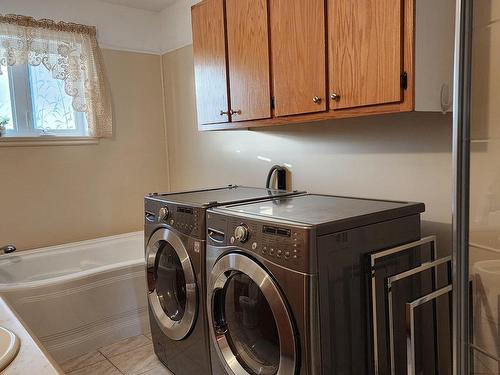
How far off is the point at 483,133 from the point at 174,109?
9.20 ft

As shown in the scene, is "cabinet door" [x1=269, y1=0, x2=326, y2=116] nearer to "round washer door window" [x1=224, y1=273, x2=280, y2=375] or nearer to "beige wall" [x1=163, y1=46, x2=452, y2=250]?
"beige wall" [x1=163, y1=46, x2=452, y2=250]

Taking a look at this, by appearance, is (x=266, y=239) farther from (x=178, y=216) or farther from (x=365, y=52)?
(x=365, y=52)

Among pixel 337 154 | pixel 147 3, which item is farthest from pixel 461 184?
pixel 147 3

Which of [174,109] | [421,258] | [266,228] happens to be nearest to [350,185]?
[421,258]

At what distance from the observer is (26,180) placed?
10.2ft

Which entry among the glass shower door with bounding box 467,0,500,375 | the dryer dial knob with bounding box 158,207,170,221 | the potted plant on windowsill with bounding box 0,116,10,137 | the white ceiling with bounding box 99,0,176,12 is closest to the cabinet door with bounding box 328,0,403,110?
the glass shower door with bounding box 467,0,500,375

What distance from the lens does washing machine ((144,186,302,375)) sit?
198 centimetres

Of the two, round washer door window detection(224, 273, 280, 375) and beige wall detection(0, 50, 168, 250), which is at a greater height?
beige wall detection(0, 50, 168, 250)

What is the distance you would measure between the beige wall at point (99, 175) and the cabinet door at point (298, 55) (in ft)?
6.43

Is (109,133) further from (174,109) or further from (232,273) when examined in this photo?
(232,273)

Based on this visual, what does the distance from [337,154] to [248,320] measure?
3.53 feet

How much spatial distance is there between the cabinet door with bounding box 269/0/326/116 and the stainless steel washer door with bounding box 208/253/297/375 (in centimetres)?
80

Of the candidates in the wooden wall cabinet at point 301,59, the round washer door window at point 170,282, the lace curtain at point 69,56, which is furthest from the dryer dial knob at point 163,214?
the lace curtain at point 69,56

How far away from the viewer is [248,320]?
172 cm
